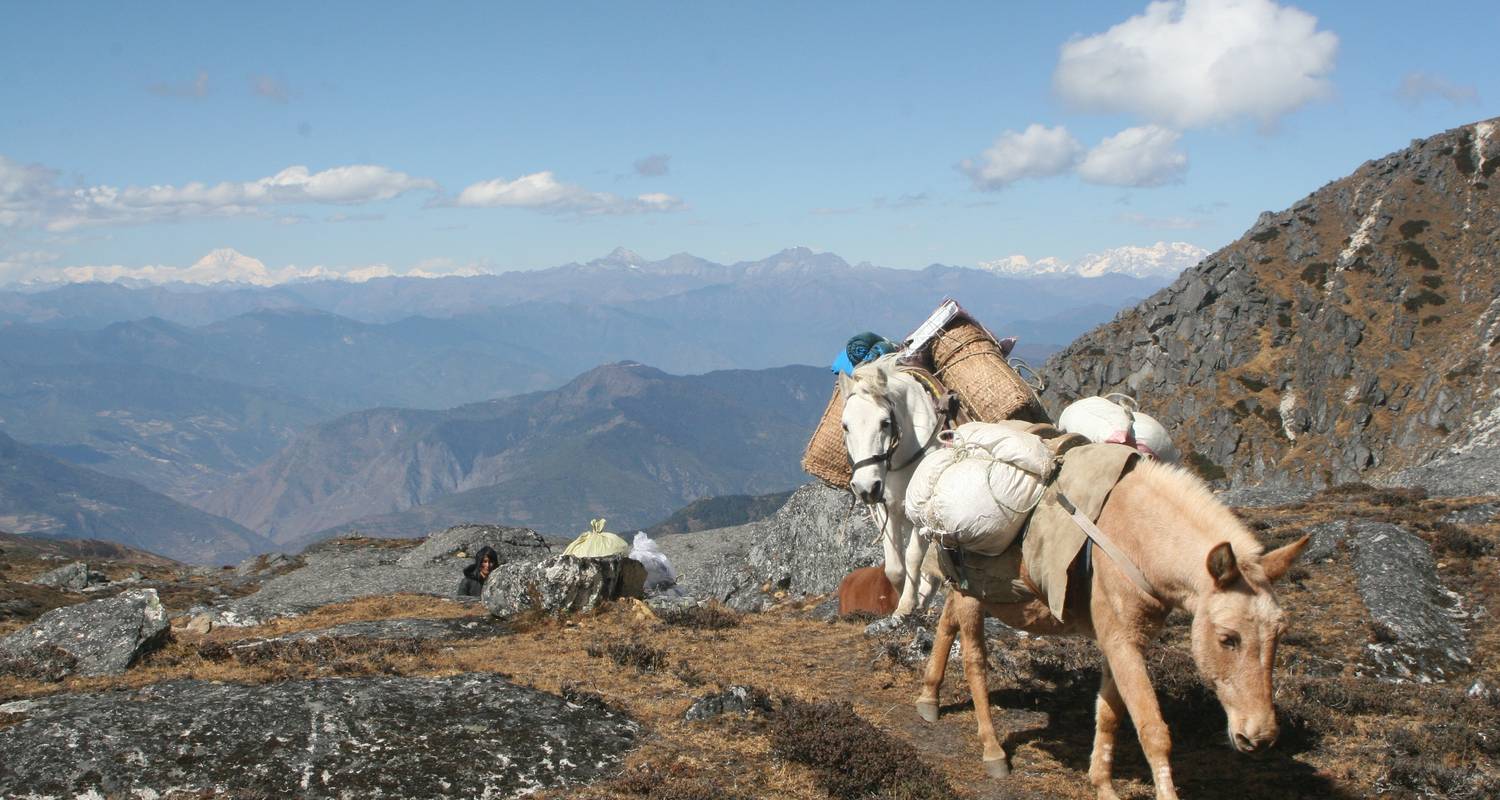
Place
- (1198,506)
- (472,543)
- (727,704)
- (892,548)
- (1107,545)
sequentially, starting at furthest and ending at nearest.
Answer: (472,543), (892,548), (727,704), (1107,545), (1198,506)

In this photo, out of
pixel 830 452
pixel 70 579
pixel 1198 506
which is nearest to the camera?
pixel 1198 506

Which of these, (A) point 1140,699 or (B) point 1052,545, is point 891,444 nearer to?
(B) point 1052,545

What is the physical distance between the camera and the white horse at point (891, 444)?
9656mm

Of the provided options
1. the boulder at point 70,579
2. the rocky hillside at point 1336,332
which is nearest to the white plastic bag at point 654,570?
the boulder at point 70,579

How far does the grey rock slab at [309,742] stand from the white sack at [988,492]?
12.2 ft

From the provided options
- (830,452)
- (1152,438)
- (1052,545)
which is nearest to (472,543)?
(830,452)

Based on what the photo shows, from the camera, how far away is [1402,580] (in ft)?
46.5

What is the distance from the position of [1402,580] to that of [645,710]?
11.6 meters

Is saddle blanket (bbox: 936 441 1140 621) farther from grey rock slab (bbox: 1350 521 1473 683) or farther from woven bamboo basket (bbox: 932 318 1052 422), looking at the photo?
grey rock slab (bbox: 1350 521 1473 683)

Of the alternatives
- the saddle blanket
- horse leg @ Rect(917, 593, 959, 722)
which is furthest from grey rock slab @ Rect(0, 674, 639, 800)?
the saddle blanket

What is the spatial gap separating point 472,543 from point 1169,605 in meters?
34.7

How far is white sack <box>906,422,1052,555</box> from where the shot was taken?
7.29m

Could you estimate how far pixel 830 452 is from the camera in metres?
12.1

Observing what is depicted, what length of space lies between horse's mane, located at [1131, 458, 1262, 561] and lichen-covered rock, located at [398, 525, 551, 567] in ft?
100
